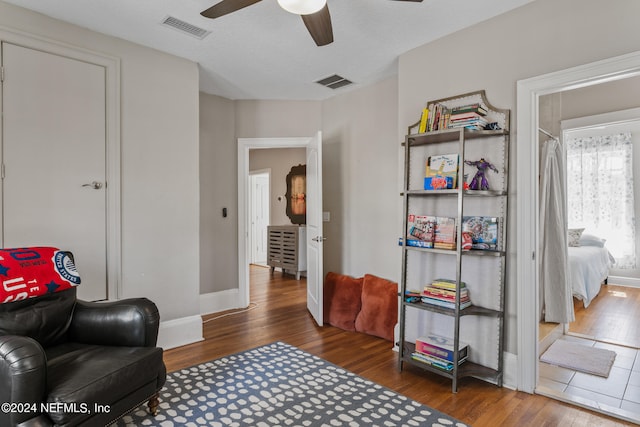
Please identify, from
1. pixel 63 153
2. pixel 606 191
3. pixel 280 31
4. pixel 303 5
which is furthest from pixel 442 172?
pixel 606 191

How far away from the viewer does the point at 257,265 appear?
782 cm

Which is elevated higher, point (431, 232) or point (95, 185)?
point (95, 185)

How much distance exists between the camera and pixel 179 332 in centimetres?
328

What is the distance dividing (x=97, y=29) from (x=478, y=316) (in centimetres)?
355

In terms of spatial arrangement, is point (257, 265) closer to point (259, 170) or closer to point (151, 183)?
point (259, 170)

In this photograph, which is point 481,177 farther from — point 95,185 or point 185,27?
point 95,185

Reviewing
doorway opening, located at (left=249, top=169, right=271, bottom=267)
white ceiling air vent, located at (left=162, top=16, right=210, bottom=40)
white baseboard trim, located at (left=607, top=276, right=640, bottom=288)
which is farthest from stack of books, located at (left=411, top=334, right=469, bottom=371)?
doorway opening, located at (left=249, top=169, right=271, bottom=267)

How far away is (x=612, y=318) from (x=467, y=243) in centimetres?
274

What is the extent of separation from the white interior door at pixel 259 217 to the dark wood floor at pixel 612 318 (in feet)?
18.5

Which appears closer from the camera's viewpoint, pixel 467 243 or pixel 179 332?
pixel 467 243

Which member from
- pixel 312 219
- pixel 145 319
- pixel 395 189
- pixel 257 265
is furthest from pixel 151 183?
pixel 257 265

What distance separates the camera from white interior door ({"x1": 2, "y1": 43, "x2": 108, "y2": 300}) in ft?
8.04

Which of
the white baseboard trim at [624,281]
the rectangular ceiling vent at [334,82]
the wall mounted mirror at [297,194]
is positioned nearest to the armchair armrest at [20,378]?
the rectangular ceiling vent at [334,82]

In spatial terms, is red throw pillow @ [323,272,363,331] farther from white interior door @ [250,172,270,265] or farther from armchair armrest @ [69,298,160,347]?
white interior door @ [250,172,270,265]
